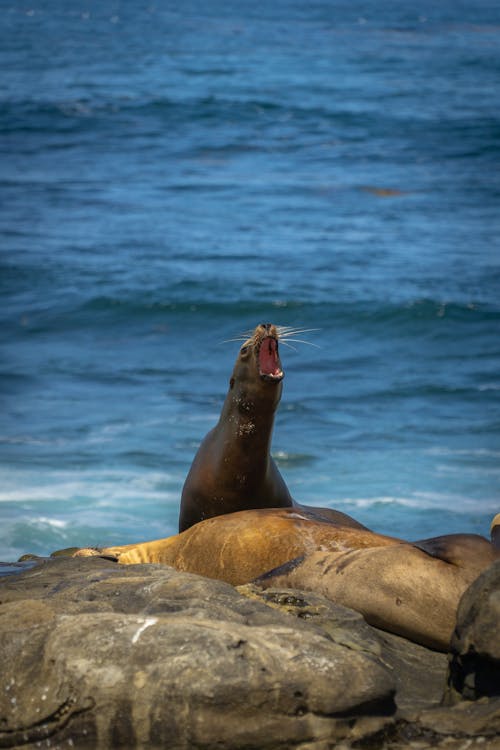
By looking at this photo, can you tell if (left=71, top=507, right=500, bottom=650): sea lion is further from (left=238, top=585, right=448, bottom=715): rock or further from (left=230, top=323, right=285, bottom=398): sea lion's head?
(left=230, top=323, right=285, bottom=398): sea lion's head

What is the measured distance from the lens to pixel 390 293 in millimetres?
19266

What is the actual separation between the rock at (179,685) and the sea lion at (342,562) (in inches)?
35.0

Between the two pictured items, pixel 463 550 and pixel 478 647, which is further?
pixel 463 550

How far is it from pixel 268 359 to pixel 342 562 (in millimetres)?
1966

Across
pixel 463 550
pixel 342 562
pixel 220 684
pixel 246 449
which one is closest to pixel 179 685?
pixel 220 684

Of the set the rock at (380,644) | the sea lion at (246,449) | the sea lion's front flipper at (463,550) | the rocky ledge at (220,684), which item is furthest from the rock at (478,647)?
the sea lion at (246,449)

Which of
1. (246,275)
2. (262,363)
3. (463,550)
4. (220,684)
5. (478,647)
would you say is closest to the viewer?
(220,684)

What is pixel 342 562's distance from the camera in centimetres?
526

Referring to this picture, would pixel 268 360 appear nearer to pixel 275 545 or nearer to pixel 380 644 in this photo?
Result: pixel 275 545

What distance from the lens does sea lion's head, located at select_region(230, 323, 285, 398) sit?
694cm

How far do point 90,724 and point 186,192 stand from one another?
22993 mm

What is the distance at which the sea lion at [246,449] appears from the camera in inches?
275

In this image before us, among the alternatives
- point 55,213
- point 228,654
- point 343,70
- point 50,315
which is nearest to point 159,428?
point 50,315

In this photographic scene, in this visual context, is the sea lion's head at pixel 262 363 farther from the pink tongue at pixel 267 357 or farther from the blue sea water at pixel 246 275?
the blue sea water at pixel 246 275
